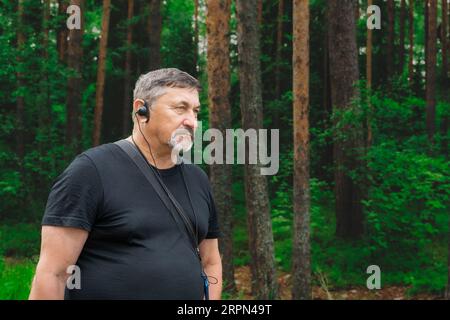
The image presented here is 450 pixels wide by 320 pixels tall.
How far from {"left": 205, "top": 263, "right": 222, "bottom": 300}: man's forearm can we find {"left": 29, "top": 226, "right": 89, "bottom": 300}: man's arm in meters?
0.85

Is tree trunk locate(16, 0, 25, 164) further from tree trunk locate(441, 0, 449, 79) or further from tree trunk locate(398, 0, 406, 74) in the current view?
tree trunk locate(441, 0, 449, 79)

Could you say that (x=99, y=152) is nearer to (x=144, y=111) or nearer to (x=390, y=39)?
(x=144, y=111)

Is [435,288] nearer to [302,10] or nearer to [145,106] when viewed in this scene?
[302,10]

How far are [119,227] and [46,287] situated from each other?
0.40 m

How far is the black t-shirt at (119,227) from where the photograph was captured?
2383mm

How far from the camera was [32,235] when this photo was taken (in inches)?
711

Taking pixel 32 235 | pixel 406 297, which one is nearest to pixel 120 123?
pixel 32 235

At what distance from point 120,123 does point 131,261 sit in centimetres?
2303

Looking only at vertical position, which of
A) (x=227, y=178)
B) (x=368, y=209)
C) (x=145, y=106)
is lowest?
(x=368, y=209)

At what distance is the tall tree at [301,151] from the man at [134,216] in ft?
30.7

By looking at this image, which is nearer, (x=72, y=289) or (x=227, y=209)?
(x=72, y=289)

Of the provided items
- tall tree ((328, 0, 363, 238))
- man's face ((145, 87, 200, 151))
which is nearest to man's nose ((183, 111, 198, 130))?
man's face ((145, 87, 200, 151))

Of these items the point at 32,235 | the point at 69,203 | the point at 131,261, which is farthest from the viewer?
the point at 32,235

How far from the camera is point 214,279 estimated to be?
3.02 m
